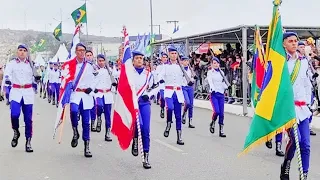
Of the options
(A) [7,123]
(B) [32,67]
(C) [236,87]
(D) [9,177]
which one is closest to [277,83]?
(D) [9,177]

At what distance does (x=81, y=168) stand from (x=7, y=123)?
8.49 metres

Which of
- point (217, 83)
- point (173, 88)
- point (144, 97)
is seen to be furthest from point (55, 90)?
point (144, 97)

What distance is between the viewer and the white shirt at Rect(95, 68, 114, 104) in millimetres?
12885

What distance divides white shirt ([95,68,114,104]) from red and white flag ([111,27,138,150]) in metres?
3.85

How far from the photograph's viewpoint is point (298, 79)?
6.97m

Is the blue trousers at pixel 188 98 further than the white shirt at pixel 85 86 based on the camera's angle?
Yes

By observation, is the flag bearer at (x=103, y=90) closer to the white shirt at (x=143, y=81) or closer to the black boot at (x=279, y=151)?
the white shirt at (x=143, y=81)

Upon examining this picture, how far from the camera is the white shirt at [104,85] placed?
42.3 ft

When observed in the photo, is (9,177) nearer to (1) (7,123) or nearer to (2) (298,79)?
(2) (298,79)

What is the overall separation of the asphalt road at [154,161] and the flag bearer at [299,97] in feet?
3.15

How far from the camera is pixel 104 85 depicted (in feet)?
43.4

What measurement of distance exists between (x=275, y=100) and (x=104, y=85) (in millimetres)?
7243

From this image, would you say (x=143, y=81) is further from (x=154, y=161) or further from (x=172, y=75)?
A: (x=172, y=75)

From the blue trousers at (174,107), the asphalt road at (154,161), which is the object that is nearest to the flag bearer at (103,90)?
the asphalt road at (154,161)
